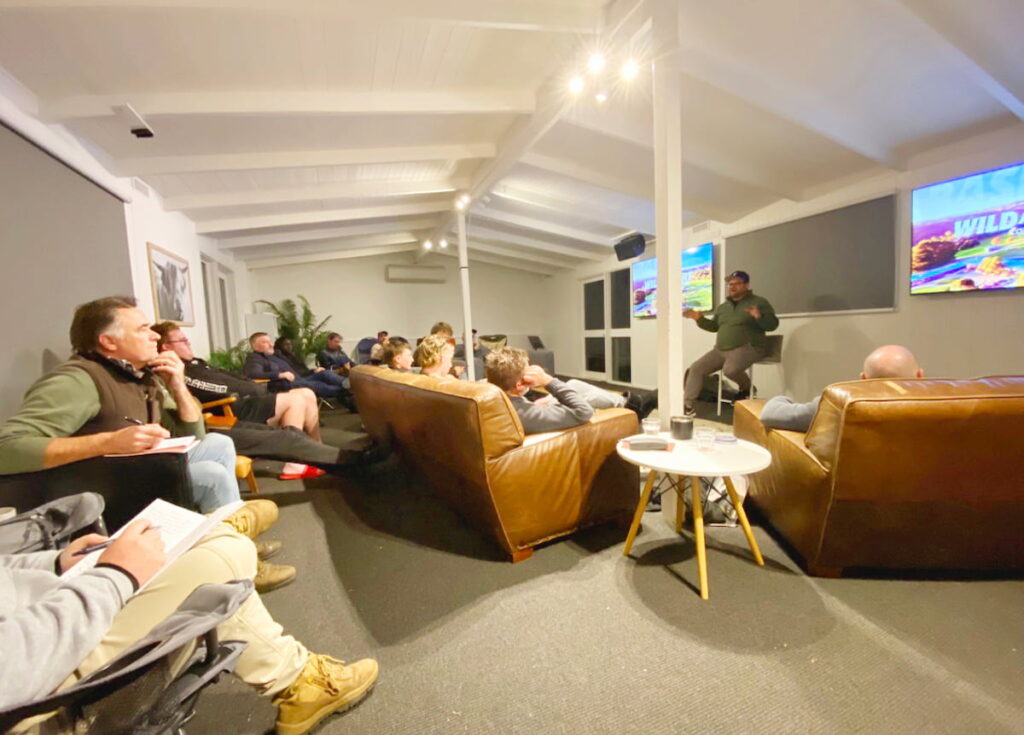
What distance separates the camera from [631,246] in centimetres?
582

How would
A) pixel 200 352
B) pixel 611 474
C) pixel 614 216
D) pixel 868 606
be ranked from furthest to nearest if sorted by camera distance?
pixel 614 216 < pixel 200 352 < pixel 611 474 < pixel 868 606

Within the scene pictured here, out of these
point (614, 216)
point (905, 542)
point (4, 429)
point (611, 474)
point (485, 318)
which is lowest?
point (905, 542)

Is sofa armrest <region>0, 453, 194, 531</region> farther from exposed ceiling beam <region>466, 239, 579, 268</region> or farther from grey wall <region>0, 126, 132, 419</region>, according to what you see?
exposed ceiling beam <region>466, 239, 579, 268</region>

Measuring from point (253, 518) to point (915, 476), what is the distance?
2600mm

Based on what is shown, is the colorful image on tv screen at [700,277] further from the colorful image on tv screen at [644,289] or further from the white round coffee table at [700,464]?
the white round coffee table at [700,464]

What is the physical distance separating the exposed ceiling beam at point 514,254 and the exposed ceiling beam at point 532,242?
0.26 metres

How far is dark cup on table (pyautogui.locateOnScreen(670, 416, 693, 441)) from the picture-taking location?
6.01ft

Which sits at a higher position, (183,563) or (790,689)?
(183,563)

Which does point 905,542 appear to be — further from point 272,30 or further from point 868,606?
point 272,30

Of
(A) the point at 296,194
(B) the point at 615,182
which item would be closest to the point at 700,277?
(B) the point at 615,182

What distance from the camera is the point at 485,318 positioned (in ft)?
29.4

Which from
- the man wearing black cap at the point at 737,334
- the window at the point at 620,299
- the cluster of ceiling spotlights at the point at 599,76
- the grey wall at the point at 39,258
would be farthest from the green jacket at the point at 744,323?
the grey wall at the point at 39,258

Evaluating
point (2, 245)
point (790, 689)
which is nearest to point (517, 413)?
point (790, 689)

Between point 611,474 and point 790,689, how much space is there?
0.95 metres
